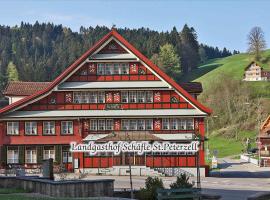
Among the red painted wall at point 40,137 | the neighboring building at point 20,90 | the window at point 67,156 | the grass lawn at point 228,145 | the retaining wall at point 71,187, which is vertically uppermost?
the neighboring building at point 20,90

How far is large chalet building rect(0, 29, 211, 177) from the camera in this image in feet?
202

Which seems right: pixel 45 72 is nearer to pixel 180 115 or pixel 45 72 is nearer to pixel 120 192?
pixel 180 115

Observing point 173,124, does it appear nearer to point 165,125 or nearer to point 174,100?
point 165,125

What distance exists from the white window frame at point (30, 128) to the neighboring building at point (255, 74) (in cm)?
10342

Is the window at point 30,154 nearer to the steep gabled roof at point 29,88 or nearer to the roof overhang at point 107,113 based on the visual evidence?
the roof overhang at point 107,113

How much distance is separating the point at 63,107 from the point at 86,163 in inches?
249

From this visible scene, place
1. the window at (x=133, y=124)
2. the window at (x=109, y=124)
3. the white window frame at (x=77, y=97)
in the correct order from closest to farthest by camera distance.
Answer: the window at (x=133, y=124)
the window at (x=109, y=124)
the white window frame at (x=77, y=97)

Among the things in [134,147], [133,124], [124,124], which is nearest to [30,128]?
[124,124]

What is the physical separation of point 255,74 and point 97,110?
103m

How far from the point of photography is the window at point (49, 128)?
2461 inches

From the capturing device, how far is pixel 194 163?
6062 centimetres

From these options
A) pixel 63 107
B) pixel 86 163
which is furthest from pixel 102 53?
pixel 86 163

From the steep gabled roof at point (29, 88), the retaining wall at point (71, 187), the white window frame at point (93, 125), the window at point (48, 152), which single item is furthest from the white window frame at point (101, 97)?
the retaining wall at point (71, 187)

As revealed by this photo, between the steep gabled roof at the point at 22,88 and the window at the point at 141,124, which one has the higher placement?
the steep gabled roof at the point at 22,88
